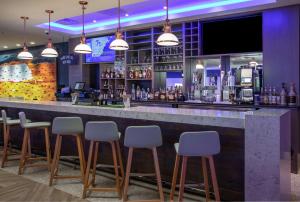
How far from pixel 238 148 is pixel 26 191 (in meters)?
2.66

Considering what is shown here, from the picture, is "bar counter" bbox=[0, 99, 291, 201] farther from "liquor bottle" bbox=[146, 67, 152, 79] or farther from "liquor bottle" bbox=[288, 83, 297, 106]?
"liquor bottle" bbox=[146, 67, 152, 79]

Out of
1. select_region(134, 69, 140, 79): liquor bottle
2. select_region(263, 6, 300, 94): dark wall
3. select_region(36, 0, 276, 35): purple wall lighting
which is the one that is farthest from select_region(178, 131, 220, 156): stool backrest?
select_region(134, 69, 140, 79): liquor bottle

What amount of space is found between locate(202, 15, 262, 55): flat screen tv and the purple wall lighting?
→ 418 millimetres

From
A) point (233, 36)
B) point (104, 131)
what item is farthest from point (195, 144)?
point (233, 36)

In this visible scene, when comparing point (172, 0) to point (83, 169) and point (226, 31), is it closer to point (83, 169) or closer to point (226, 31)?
point (226, 31)

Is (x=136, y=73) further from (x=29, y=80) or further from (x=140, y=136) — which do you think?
(x=29, y=80)

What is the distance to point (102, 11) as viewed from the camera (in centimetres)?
698

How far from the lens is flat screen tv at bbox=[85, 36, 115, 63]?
26.7 feet

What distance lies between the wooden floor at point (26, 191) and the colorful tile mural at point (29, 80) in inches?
271

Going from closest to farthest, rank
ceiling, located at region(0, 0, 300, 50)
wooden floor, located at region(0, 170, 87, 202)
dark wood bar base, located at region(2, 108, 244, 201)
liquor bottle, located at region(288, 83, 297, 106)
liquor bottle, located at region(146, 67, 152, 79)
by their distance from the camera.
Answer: dark wood bar base, located at region(2, 108, 244, 201)
wooden floor, located at region(0, 170, 87, 202)
liquor bottle, located at region(288, 83, 297, 106)
ceiling, located at region(0, 0, 300, 50)
liquor bottle, located at region(146, 67, 152, 79)

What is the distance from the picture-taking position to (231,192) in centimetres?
321

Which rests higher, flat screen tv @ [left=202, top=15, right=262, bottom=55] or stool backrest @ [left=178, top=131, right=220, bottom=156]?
flat screen tv @ [left=202, top=15, right=262, bottom=55]

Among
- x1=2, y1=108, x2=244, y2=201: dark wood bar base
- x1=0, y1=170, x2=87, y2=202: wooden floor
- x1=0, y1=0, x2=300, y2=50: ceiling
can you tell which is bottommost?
x1=0, y1=170, x2=87, y2=202: wooden floor

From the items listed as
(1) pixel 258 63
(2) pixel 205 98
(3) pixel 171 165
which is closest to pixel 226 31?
(1) pixel 258 63
